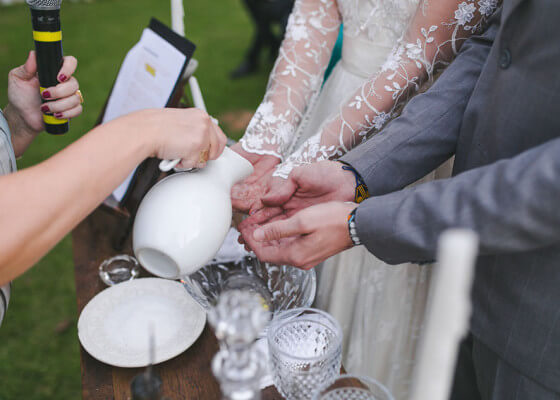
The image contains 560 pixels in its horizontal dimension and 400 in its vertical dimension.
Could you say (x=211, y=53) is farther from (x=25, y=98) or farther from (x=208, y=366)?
(x=208, y=366)

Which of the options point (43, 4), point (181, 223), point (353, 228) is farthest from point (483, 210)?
point (43, 4)

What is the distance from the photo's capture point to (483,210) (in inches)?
27.0

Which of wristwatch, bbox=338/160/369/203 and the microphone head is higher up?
the microphone head

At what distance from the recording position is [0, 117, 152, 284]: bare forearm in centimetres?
64

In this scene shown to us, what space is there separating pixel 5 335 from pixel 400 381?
5.54 feet

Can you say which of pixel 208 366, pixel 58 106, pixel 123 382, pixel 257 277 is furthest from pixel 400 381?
pixel 58 106

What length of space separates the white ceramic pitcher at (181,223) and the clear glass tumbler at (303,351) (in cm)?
17

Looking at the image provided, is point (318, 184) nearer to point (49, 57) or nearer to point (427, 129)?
point (427, 129)

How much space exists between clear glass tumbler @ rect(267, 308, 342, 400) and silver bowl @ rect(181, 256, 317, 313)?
0.10 meters

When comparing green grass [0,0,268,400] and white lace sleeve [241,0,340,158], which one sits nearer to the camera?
white lace sleeve [241,0,340,158]

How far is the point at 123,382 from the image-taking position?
850 millimetres

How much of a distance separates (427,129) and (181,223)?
516mm

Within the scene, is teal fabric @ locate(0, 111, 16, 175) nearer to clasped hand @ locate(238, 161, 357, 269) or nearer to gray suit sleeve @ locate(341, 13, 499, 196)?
clasped hand @ locate(238, 161, 357, 269)

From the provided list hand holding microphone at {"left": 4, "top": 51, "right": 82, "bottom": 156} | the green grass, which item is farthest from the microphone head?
the green grass
